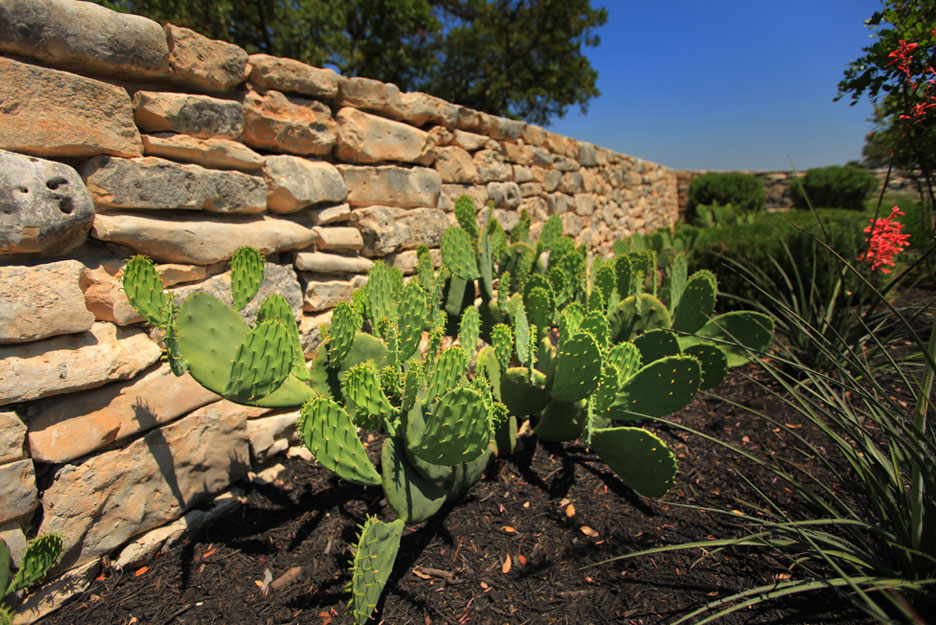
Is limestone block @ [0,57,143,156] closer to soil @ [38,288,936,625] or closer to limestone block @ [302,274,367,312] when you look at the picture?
limestone block @ [302,274,367,312]

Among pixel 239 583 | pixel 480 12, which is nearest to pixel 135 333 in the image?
pixel 239 583

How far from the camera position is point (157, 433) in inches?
66.8

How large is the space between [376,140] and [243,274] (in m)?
1.23

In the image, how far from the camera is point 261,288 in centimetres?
203

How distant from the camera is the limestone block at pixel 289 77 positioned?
2.04 m

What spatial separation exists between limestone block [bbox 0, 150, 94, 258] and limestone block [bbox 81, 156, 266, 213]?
79 mm

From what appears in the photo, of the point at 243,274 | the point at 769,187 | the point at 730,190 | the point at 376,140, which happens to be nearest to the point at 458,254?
the point at 376,140

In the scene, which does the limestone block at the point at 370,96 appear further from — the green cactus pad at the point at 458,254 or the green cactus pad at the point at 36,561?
the green cactus pad at the point at 36,561

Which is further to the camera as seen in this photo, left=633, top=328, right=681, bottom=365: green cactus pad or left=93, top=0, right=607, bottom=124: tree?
left=93, top=0, right=607, bottom=124: tree

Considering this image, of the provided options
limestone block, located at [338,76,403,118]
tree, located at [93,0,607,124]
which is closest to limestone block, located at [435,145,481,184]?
limestone block, located at [338,76,403,118]

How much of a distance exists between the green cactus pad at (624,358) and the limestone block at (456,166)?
72.8 inches

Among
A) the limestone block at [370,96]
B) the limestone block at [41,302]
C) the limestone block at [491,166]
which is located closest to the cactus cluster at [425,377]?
the limestone block at [41,302]

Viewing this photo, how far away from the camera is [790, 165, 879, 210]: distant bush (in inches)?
352

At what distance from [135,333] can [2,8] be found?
39.8 inches
